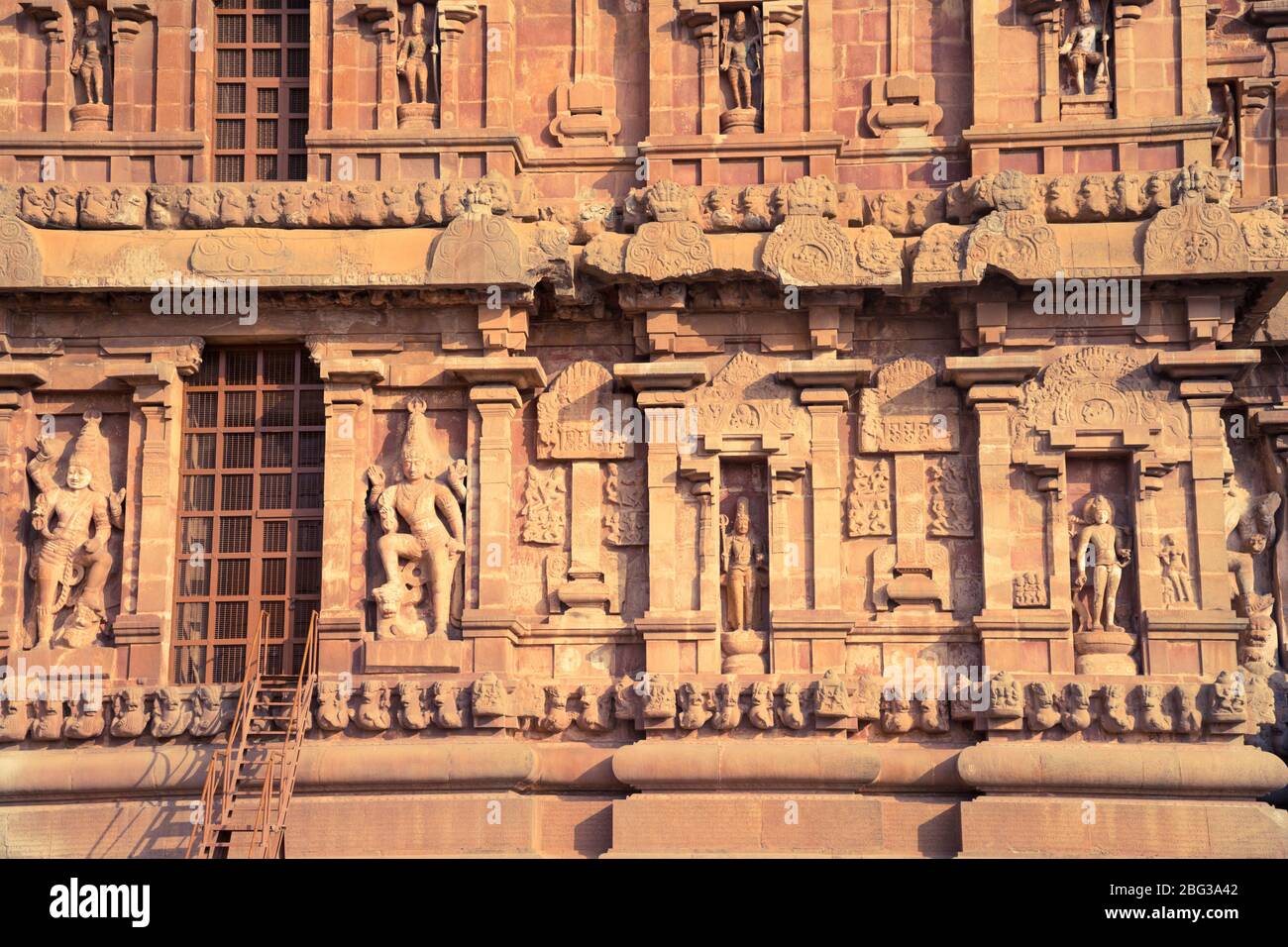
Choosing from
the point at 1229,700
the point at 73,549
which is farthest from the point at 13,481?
the point at 1229,700

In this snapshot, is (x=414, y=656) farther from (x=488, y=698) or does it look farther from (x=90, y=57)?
(x=90, y=57)

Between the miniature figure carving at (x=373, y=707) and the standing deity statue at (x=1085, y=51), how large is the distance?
1113 cm

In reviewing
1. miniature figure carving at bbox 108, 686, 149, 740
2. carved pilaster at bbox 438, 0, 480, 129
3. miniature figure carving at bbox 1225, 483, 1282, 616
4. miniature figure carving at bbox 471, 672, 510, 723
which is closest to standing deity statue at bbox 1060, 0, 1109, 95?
miniature figure carving at bbox 1225, 483, 1282, 616

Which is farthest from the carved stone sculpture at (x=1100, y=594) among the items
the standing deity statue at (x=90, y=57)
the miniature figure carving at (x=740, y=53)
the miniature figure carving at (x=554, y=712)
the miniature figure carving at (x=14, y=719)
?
the standing deity statue at (x=90, y=57)

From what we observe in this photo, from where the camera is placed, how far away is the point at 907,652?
2630 cm

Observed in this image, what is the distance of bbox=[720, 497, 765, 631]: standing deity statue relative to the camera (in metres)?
26.6

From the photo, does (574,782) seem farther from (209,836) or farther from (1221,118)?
(1221,118)

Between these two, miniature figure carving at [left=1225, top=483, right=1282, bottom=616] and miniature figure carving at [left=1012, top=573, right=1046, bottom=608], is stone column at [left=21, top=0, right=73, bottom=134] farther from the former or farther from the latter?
miniature figure carving at [left=1225, top=483, right=1282, bottom=616]

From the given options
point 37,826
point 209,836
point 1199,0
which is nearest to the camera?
point 209,836

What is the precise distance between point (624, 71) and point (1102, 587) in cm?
878

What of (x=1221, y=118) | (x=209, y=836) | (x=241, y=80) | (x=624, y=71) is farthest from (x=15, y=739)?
(x=1221, y=118)

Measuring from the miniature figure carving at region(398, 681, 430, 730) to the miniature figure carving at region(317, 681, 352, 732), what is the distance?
63cm

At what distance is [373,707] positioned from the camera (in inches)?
1015

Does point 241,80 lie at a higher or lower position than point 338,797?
higher
